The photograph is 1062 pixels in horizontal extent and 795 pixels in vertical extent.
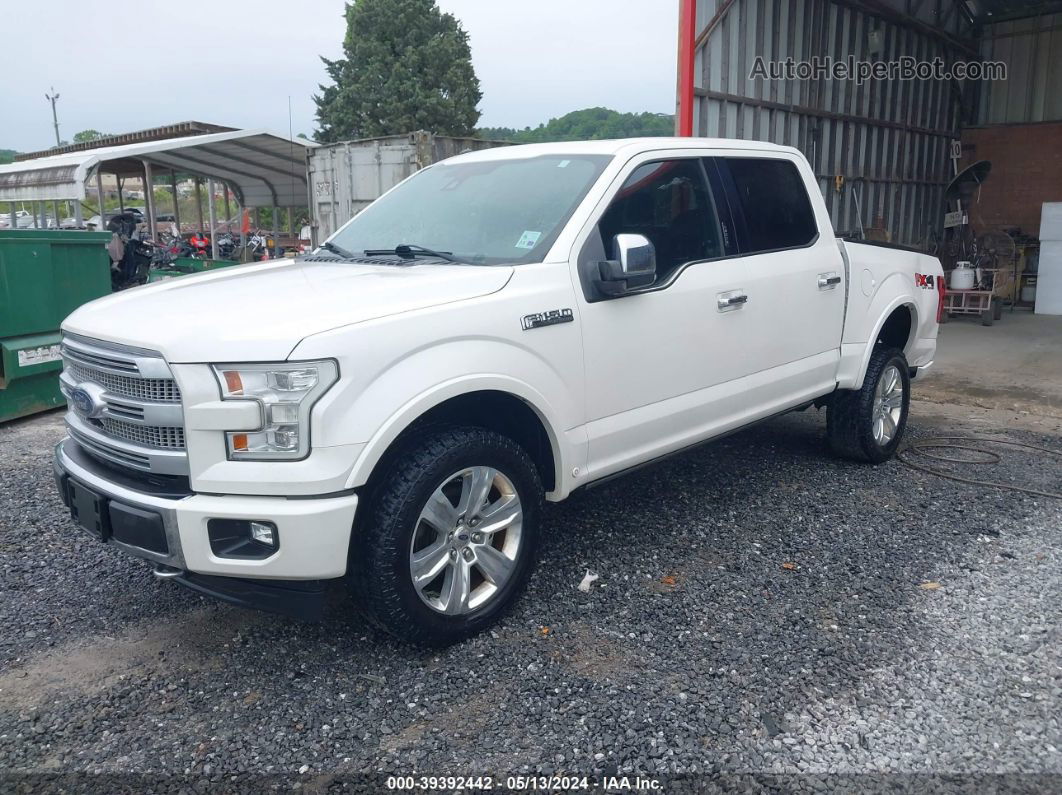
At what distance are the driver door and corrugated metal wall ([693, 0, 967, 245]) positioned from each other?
6.25 m

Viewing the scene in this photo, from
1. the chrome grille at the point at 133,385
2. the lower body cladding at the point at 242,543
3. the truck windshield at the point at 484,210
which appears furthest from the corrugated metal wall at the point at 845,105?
the lower body cladding at the point at 242,543

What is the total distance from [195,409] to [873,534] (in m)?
3.36

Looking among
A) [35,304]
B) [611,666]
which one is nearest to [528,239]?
[611,666]

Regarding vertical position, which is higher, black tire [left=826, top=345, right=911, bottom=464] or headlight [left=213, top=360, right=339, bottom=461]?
headlight [left=213, top=360, right=339, bottom=461]

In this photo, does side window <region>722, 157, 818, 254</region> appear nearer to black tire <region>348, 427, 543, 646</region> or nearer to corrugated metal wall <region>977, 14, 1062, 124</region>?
black tire <region>348, 427, 543, 646</region>

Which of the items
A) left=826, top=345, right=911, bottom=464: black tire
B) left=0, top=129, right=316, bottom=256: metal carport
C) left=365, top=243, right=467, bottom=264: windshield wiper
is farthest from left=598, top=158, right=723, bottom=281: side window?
left=0, top=129, right=316, bottom=256: metal carport

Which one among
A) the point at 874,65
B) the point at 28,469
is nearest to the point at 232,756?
the point at 28,469

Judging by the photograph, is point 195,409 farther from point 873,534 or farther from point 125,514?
point 873,534

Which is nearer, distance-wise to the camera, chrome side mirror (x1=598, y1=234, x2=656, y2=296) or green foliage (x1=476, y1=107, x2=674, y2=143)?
chrome side mirror (x1=598, y1=234, x2=656, y2=296)

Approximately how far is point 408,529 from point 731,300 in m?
2.07

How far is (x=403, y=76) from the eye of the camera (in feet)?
128

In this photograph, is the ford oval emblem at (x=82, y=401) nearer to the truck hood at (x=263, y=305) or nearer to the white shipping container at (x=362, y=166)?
the truck hood at (x=263, y=305)

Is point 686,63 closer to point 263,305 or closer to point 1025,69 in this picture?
point 263,305

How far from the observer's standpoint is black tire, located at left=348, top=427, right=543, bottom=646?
2.97m
